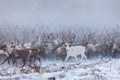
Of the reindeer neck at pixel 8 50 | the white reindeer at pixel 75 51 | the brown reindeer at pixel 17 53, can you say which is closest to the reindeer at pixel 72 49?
the white reindeer at pixel 75 51

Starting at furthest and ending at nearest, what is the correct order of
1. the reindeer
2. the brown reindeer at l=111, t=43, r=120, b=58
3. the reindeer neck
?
1. the brown reindeer at l=111, t=43, r=120, b=58
2. the reindeer
3. the reindeer neck

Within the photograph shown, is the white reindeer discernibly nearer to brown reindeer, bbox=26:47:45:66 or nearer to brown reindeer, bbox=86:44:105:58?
brown reindeer, bbox=86:44:105:58

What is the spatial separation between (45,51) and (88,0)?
48.7 inches

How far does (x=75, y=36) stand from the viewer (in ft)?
29.9

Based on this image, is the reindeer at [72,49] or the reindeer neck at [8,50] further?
the reindeer at [72,49]

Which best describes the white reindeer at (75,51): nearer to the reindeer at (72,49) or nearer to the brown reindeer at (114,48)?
the reindeer at (72,49)

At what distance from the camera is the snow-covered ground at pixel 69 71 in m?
8.33

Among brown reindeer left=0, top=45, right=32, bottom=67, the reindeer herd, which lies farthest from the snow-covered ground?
brown reindeer left=0, top=45, right=32, bottom=67

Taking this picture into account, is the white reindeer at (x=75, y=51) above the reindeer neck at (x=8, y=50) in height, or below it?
below

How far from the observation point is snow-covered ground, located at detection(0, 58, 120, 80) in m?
8.33

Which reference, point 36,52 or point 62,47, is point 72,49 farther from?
point 36,52

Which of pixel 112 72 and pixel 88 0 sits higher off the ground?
pixel 88 0

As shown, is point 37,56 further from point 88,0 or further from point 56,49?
point 88,0

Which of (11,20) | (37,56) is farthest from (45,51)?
(11,20)
